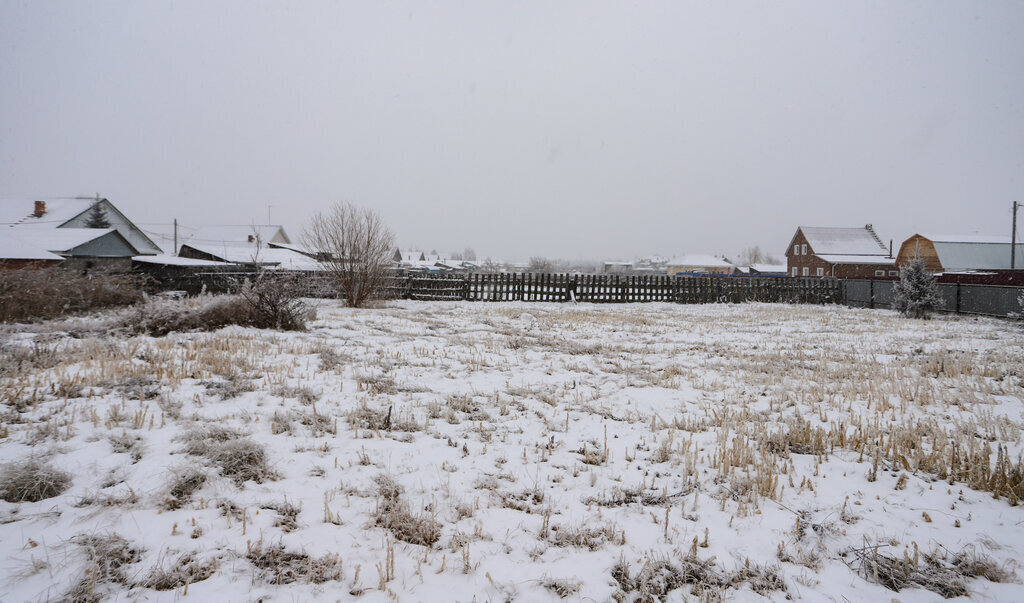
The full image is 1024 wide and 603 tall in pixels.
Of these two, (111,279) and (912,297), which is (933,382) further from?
(111,279)

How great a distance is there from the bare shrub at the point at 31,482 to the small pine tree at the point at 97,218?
44483mm

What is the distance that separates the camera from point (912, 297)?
16.8 m

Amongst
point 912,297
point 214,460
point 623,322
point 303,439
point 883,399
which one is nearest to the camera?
point 214,460

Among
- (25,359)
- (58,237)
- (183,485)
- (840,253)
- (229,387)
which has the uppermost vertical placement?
(840,253)

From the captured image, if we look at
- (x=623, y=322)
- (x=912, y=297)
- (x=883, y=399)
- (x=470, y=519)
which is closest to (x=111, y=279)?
(x=623, y=322)

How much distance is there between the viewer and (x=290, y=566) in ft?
8.14

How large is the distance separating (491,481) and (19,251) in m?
27.5

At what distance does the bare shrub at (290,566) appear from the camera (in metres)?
2.39

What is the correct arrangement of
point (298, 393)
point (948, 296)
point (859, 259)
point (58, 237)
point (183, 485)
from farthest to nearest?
point (859, 259) < point (58, 237) < point (948, 296) < point (298, 393) < point (183, 485)

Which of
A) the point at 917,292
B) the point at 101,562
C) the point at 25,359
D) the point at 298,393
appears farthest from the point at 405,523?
the point at 917,292

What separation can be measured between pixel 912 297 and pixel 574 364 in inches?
640

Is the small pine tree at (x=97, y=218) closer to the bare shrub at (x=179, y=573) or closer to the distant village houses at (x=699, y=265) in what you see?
the bare shrub at (x=179, y=573)

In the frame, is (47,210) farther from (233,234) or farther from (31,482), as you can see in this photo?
(31,482)

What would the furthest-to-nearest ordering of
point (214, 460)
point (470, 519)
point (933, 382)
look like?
point (933, 382)
point (214, 460)
point (470, 519)
